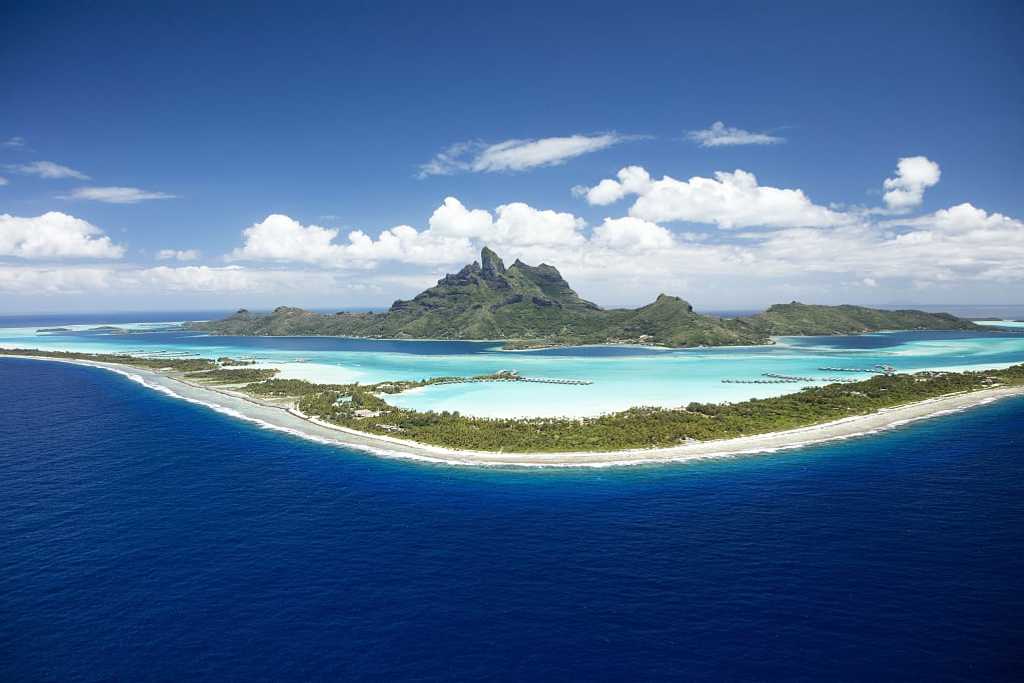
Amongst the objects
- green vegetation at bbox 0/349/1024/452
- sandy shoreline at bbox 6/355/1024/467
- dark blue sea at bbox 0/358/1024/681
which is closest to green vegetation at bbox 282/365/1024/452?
green vegetation at bbox 0/349/1024/452

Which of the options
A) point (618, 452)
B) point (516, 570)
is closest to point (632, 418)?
point (618, 452)

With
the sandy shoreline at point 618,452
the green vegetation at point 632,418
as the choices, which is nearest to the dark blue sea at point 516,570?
the sandy shoreline at point 618,452

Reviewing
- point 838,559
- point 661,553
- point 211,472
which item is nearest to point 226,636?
point 661,553

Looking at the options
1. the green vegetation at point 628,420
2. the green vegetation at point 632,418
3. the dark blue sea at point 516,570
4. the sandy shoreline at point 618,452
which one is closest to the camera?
the dark blue sea at point 516,570

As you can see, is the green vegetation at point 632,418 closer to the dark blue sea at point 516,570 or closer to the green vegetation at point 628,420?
the green vegetation at point 628,420

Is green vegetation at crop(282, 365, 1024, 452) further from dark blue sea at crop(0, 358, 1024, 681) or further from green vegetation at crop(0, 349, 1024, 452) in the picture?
dark blue sea at crop(0, 358, 1024, 681)
